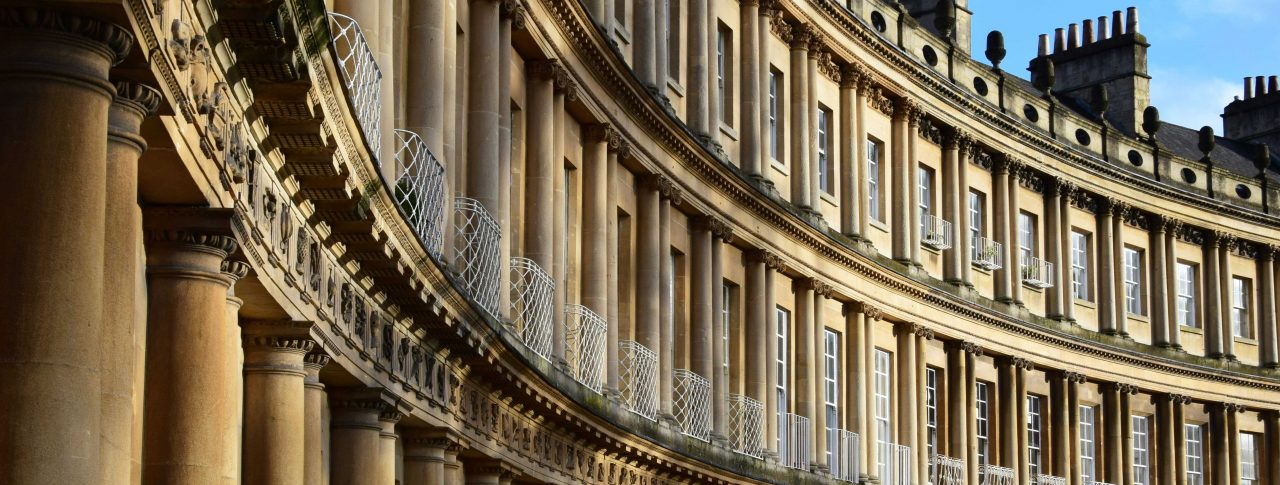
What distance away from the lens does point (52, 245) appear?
987 cm

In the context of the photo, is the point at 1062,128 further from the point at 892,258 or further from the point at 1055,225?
the point at 892,258

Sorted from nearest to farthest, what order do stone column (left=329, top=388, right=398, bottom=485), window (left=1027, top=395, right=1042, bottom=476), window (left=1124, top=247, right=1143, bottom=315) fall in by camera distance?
stone column (left=329, top=388, right=398, bottom=485)
window (left=1027, top=395, right=1042, bottom=476)
window (left=1124, top=247, right=1143, bottom=315)

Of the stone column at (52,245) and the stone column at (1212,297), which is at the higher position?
the stone column at (1212,297)

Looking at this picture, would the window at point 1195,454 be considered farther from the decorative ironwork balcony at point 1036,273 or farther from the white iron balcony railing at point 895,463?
the white iron balcony railing at point 895,463

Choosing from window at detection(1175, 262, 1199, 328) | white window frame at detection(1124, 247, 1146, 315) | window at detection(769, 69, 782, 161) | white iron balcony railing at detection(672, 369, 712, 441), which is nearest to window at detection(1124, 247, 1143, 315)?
white window frame at detection(1124, 247, 1146, 315)

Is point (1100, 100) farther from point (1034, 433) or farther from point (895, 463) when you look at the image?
point (895, 463)

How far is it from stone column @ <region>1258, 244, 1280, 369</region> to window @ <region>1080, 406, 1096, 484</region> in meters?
7.10

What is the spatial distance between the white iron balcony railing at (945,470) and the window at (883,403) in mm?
1508

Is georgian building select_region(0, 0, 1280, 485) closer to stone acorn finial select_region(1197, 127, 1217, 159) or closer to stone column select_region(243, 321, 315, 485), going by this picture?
stone column select_region(243, 321, 315, 485)

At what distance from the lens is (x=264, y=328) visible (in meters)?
15.7

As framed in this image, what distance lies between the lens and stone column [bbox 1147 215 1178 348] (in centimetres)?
4969

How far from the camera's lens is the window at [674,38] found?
1284 inches

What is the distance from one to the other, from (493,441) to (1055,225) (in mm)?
25527

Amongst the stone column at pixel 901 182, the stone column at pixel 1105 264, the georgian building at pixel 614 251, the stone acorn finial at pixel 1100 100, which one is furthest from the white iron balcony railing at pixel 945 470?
the stone acorn finial at pixel 1100 100
